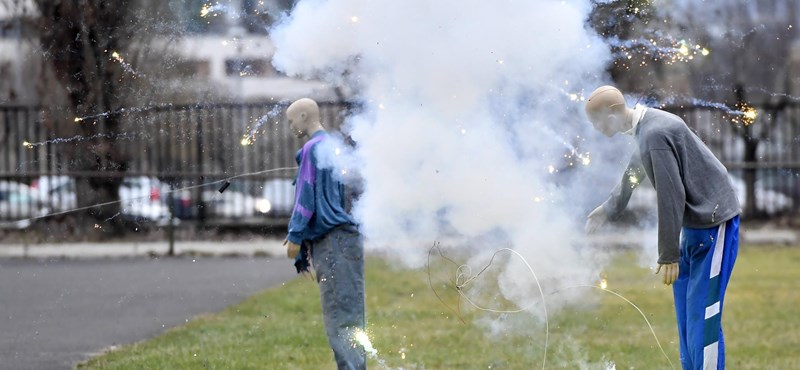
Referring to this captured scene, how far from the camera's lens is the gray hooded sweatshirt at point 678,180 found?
5.10 meters

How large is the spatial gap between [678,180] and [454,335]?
3.22 metres

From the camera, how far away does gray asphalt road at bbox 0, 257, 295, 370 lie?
25.6 feet

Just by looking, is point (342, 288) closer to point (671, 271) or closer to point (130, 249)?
point (671, 271)

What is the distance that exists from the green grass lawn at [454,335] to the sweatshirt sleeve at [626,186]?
1351 mm

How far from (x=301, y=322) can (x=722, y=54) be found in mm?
10646

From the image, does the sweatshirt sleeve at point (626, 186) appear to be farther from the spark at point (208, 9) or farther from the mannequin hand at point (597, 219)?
the spark at point (208, 9)

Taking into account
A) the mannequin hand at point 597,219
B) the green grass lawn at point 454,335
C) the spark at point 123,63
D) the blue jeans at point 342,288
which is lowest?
the green grass lawn at point 454,335

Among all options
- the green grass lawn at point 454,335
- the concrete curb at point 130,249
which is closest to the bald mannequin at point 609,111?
the green grass lawn at point 454,335

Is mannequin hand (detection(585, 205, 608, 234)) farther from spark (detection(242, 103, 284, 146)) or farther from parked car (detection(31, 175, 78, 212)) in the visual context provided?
parked car (detection(31, 175, 78, 212))

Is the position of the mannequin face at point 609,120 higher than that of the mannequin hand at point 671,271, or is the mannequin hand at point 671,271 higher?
the mannequin face at point 609,120

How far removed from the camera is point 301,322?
8.71 meters

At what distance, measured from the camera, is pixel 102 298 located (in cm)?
1034

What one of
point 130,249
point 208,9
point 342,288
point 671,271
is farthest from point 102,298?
point 671,271

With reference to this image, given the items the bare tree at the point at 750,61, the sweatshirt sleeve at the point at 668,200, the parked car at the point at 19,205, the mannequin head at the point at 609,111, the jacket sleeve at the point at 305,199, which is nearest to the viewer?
the sweatshirt sleeve at the point at 668,200
